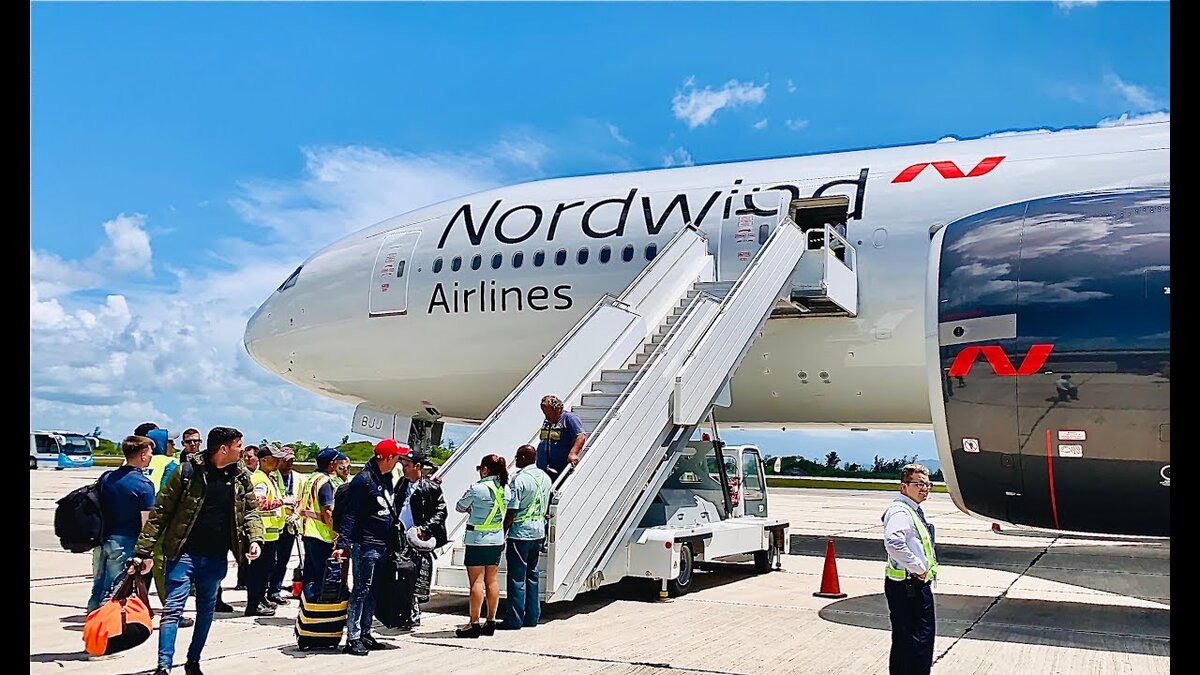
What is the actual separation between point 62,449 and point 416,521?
47518 millimetres

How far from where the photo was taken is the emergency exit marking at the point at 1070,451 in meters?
8.09

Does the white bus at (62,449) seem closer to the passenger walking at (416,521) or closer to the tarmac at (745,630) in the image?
the tarmac at (745,630)

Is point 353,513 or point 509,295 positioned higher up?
point 509,295

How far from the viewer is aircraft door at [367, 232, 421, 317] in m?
16.6

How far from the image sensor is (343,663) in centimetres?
709

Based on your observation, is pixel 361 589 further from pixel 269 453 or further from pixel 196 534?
pixel 269 453

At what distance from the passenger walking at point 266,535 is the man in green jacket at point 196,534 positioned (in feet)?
8.60

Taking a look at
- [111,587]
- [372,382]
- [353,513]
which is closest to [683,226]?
[372,382]

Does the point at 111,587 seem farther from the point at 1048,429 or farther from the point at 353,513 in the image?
the point at 1048,429

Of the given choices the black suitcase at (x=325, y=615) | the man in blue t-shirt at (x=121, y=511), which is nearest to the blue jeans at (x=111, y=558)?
the man in blue t-shirt at (x=121, y=511)

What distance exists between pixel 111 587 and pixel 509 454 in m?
4.16

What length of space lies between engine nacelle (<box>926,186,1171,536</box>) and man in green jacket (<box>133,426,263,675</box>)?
19.1 feet

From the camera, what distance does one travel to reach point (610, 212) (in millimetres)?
15133

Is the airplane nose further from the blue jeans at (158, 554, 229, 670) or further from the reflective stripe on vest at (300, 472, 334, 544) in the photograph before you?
the blue jeans at (158, 554, 229, 670)
